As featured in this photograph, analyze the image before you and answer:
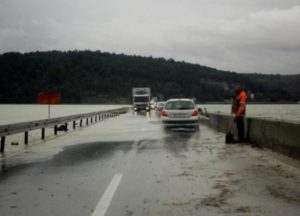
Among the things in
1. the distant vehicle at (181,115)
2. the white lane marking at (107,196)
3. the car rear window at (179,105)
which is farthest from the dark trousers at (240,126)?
the car rear window at (179,105)

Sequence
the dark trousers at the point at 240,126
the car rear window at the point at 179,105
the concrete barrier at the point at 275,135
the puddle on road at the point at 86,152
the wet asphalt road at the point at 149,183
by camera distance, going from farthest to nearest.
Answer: the car rear window at the point at 179,105
the dark trousers at the point at 240,126
the puddle on road at the point at 86,152
the concrete barrier at the point at 275,135
the wet asphalt road at the point at 149,183

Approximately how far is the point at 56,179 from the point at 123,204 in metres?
2.79

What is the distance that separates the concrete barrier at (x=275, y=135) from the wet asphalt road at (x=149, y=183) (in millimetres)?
355

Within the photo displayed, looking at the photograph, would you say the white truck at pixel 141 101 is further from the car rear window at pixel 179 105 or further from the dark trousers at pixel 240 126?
the dark trousers at pixel 240 126

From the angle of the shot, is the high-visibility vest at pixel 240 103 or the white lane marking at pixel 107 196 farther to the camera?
the high-visibility vest at pixel 240 103

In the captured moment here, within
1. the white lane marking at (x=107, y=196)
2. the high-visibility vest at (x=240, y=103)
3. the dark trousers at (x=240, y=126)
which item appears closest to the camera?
the white lane marking at (x=107, y=196)

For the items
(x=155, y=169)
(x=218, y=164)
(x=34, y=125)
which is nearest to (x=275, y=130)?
(x=218, y=164)

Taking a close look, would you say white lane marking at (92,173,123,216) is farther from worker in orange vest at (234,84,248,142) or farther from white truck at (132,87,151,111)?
white truck at (132,87,151,111)

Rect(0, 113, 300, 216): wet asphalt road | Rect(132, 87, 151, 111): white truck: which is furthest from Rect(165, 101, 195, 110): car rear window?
Rect(132, 87, 151, 111): white truck

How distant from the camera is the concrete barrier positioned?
12384mm

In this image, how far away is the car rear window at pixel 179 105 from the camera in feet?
84.7

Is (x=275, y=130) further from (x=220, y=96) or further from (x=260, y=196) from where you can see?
(x=220, y=96)

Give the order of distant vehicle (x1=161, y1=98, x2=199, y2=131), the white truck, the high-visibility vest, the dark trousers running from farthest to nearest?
the white truck < distant vehicle (x1=161, y1=98, x2=199, y2=131) < the dark trousers < the high-visibility vest

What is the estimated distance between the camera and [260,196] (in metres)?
7.95
